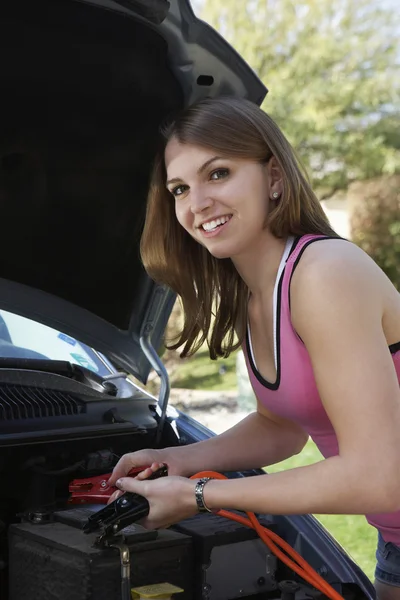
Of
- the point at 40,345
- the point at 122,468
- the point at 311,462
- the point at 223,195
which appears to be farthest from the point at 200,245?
the point at 311,462

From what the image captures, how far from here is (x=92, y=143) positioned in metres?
2.40

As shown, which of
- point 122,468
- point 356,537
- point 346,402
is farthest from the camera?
point 356,537

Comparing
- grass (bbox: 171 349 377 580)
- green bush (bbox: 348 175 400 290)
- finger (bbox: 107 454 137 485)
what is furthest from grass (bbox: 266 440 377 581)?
green bush (bbox: 348 175 400 290)

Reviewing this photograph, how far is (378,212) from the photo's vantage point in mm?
13820

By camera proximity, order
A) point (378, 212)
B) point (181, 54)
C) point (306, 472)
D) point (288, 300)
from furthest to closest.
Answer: point (378, 212)
point (181, 54)
point (288, 300)
point (306, 472)

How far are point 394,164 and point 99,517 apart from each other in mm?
13163

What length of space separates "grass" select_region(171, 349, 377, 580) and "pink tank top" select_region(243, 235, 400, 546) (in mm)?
1686

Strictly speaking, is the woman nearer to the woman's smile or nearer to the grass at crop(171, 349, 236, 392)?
the woman's smile

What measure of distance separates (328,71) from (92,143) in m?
13.0

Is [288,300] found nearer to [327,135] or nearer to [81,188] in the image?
[81,188]

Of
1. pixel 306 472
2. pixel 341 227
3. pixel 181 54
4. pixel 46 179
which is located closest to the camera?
pixel 306 472

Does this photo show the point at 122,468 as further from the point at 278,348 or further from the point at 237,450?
the point at 278,348

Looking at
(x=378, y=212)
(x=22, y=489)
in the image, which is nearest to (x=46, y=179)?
(x=22, y=489)

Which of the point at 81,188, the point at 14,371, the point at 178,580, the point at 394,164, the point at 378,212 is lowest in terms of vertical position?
the point at 178,580
